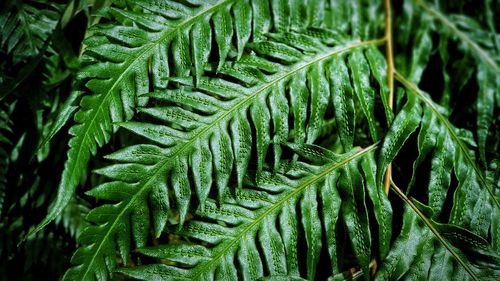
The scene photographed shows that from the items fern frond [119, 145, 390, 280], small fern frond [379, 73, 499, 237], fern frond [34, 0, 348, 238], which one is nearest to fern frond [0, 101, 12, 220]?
fern frond [34, 0, 348, 238]

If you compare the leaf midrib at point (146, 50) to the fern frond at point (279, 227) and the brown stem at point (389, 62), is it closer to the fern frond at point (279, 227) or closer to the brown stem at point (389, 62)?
the fern frond at point (279, 227)

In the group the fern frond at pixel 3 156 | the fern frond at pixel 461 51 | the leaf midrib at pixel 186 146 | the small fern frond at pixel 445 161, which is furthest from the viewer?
the fern frond at pixel 461 51

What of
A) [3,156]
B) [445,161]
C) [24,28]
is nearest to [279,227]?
[445,161]

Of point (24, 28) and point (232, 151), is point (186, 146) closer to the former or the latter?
point (232, 151)

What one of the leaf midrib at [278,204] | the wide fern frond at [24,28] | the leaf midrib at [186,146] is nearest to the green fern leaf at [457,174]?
the leaf midrib at [278,204]

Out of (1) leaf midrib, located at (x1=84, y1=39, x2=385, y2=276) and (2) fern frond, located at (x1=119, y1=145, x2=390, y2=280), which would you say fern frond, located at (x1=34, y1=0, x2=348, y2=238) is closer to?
(1) leaf midrib, located at (x1=84, y1=39, x2=385, y2=276)

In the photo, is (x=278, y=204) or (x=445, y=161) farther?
(x=445, y=161)

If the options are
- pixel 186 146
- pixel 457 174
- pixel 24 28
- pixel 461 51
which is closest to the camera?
pixel 186 146
